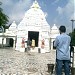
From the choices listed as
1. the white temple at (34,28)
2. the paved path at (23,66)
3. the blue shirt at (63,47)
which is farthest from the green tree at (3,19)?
the blue shirt at (63,47)

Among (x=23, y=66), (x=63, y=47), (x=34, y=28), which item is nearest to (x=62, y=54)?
(x=63, y=47)

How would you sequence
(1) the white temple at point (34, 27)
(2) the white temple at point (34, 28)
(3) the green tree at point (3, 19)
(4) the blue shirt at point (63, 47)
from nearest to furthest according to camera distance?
1. (4) the blue shirt at point (63, 47)
2. (2) the white temple at point (34, 28)
3. (1) the white temple at point (34, 27)
4. (3) the green tree at point (3, 19)

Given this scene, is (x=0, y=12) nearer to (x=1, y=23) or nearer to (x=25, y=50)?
(x=1, y=23)

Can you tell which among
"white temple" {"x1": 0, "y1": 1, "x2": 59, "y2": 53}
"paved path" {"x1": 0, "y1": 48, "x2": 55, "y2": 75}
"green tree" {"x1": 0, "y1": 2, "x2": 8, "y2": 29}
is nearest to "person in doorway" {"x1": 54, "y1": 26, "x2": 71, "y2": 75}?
"paved path" {"x1": 0, "y1": 48, "x2": 55, "y2": 75}

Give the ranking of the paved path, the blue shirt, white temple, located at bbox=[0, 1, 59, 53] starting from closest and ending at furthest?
1. the blue shirt
2. the paved path
3. white temple, located at bbox=[0, 1, 59, 53]

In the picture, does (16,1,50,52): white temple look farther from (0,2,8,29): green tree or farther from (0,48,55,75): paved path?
(0,48,55,75): paved path

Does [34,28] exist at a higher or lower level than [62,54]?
higher

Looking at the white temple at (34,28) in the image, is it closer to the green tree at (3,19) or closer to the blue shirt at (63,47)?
the green tree at (3,19)

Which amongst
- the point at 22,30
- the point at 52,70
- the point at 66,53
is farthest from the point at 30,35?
the point at 66,53

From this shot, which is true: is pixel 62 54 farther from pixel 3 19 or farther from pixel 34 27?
pixel 3 19

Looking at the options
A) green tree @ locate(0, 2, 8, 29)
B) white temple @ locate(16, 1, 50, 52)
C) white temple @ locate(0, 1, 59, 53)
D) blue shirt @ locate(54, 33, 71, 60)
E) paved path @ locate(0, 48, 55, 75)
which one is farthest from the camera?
green tree @ locate(0, 2, 8, 29)

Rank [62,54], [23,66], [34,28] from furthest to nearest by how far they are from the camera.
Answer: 1. [34,28]
2. [23,66]
3. [62,54]

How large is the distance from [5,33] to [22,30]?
264 inches

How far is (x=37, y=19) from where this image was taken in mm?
30672
